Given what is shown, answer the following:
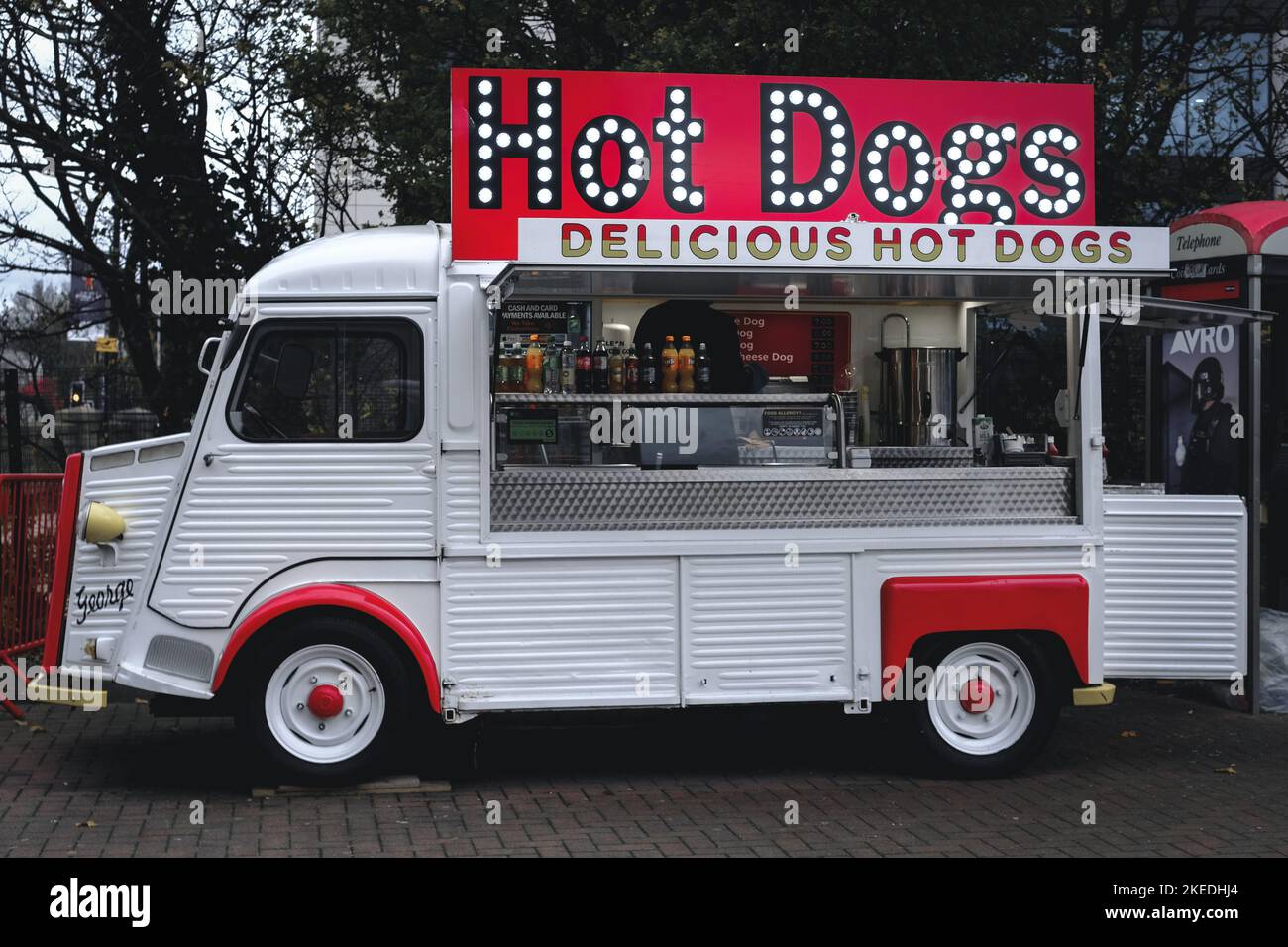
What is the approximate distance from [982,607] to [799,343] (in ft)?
7.91

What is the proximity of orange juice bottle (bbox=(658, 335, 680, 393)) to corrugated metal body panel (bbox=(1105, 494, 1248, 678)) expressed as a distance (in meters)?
2.30

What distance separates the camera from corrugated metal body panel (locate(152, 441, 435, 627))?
7.12 metres

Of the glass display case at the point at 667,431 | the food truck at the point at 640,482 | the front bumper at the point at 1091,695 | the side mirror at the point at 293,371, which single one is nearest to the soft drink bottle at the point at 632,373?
the food truck at the point at 640,482

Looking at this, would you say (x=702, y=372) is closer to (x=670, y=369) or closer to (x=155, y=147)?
(x=670, y=369)

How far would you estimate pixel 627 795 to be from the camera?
730cm

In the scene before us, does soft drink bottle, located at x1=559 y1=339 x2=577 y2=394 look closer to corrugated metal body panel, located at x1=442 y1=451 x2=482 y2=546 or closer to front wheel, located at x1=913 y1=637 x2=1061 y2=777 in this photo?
corrugated metal body panel, located at x1=442 y1=451 x2=482 y2=546

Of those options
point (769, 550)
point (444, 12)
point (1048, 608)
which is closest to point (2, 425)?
point (444, 12)

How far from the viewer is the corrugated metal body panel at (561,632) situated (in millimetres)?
7199

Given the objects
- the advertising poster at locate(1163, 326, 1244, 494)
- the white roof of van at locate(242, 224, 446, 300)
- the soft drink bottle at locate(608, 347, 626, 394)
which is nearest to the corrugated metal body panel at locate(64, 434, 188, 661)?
the white roof of van at locate(242, 224, 446, 300)

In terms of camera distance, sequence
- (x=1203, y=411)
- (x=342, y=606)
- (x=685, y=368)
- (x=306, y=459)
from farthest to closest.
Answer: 1. (x=1203, y=411)
2. (x=685, y=368)
3. (x=306, y=459)
4. (x=342, y=606)

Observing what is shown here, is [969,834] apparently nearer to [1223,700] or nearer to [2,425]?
[1223,700]

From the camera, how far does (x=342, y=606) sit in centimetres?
708

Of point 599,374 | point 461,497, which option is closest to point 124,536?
point 461,497

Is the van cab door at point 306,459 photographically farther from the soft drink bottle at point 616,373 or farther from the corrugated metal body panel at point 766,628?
the corrugated metal body panel at point 766,628
